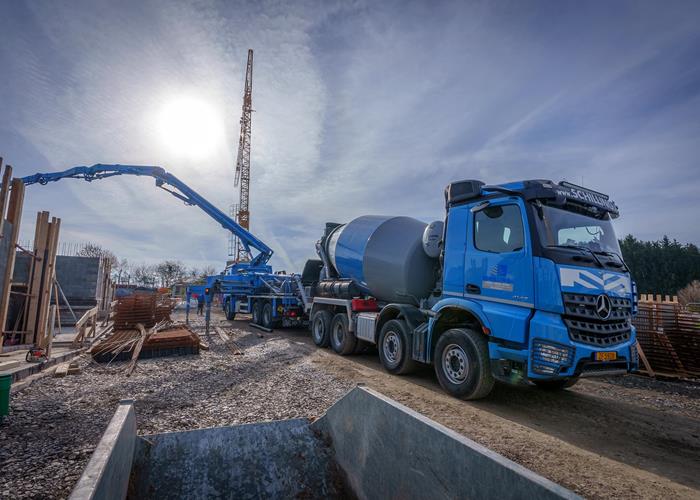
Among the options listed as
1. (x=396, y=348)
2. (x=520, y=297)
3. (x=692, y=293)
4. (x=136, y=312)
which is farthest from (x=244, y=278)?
(x=692, y=293)

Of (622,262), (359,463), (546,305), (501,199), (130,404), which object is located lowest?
(359,463)

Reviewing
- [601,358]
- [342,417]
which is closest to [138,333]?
[342,417]

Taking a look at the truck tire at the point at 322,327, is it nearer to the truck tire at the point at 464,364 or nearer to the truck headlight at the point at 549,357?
the truck tire at the point at 464,364

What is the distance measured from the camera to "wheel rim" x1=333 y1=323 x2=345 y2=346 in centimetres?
1000

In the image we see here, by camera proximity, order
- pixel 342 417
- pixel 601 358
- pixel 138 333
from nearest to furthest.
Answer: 1. pixel 342 417
2. pixel 601 358
3. pixel 138 333

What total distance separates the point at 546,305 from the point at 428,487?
3300mm

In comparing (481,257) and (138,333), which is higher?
(481,257)

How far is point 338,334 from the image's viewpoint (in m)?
10.1

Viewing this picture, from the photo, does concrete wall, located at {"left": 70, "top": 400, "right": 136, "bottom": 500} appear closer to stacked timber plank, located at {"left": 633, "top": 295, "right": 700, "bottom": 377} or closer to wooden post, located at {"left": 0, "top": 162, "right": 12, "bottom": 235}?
wooden post, located at {"left": 0, "top": 162, "right": 12, "bottom": 235}

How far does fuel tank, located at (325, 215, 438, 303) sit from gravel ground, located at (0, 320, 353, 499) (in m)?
2.41

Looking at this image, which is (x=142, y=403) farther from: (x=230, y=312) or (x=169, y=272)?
(x=169, y=272)

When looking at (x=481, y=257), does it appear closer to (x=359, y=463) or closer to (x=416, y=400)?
(x=416, y=400)

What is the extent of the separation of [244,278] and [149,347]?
29.0ft

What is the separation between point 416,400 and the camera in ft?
19.1
